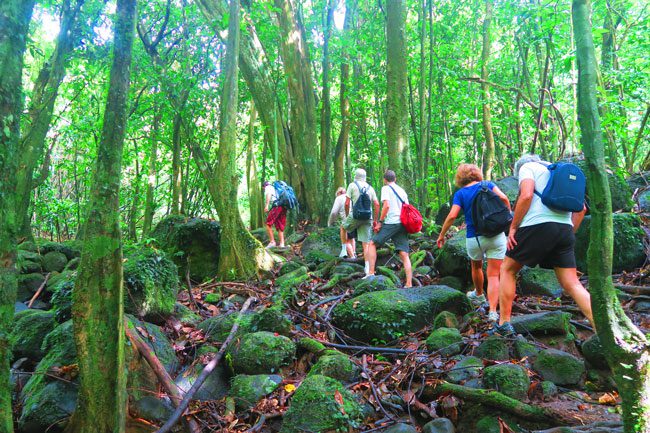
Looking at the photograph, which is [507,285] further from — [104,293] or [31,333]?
[31,333]

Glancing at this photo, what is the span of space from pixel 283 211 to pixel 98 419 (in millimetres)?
8495

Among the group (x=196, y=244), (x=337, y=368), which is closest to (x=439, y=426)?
(x=337, y=368)

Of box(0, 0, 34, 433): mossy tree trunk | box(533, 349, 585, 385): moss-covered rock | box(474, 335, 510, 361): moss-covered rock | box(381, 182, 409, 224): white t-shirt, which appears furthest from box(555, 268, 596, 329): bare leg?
box(0, 0, 34, 433): mossy tree trunk

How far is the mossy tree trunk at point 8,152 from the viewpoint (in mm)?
2738

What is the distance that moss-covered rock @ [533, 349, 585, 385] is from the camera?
12.6ft

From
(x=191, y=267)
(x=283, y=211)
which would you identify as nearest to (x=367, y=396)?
(x=191, y=267)

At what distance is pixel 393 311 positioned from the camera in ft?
Result: 18.0

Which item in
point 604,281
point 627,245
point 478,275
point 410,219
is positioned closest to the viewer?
point 604,281

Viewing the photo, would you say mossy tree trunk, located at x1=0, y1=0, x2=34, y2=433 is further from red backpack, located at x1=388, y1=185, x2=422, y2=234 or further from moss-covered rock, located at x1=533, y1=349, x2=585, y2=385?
red backpack, located at x1=388, y1=185, x2=422, y2=234

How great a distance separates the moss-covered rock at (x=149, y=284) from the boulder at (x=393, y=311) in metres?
2.24

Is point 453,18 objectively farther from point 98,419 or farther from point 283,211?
point 98,419

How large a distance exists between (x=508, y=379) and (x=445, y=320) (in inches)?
64.6

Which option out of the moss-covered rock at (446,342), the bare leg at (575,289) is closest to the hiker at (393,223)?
the moss-covered rock at (446,342)

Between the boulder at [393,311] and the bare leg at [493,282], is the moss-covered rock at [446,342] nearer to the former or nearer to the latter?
the boulder at [393,311]
